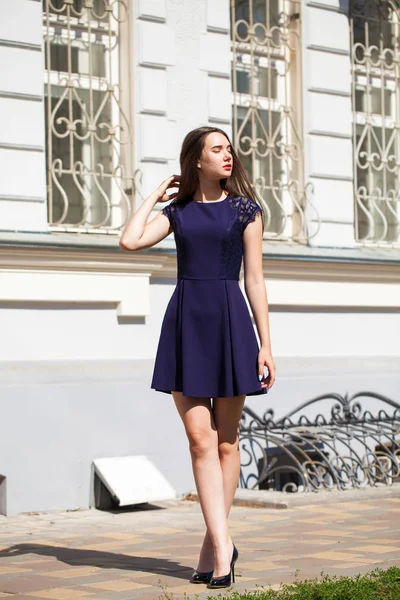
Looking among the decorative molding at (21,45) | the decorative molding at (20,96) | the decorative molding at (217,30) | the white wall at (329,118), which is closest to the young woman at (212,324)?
the decorative molding at (20,96)

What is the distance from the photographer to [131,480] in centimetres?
767

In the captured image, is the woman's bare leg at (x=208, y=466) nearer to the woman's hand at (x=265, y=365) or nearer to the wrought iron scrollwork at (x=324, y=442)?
the woman's hand at (x=265, y=365)

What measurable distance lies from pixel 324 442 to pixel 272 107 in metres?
2.97

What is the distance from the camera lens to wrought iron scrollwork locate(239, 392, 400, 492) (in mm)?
8211

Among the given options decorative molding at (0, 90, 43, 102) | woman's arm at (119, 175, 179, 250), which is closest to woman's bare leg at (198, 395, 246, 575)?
woman's arm at (119, 175, 179, 250)

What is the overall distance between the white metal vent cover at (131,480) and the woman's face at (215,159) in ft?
10.3

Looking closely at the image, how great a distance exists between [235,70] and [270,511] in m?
3.77

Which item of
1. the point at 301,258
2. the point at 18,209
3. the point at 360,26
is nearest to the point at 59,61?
the point at 18,209

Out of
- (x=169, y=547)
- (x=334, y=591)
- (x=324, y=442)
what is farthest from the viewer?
(x=324, y=442)

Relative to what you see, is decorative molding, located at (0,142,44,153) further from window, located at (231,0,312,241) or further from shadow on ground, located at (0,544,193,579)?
shadow on ground, located at (0,544,193,579)

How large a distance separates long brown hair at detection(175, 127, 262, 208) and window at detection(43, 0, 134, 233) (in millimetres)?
3284

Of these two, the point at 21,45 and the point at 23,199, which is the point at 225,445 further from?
the point at 21,45

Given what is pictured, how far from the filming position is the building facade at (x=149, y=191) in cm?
775

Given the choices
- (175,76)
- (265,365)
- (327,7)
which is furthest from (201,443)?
(327,7)
